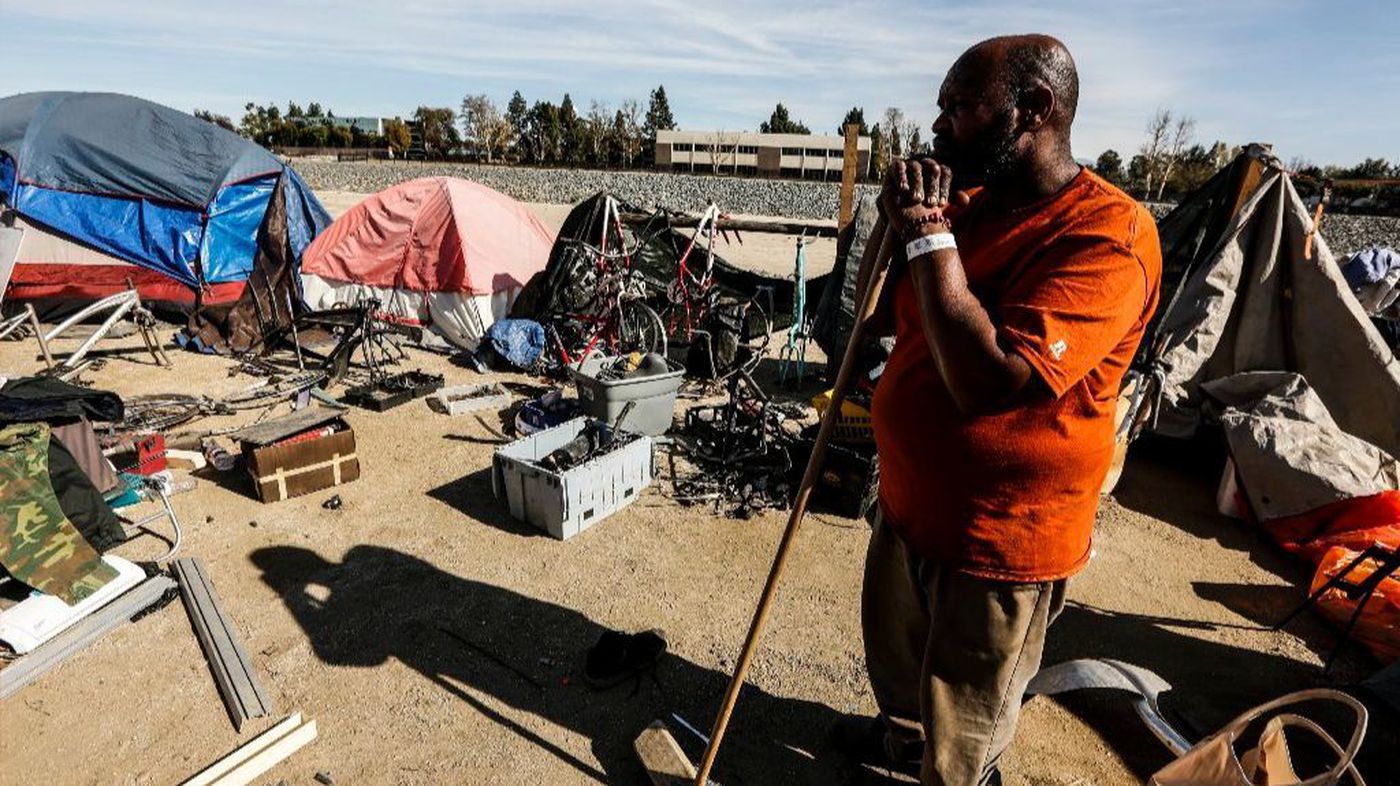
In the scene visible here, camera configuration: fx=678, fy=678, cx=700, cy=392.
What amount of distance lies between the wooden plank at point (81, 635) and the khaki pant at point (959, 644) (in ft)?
13.8

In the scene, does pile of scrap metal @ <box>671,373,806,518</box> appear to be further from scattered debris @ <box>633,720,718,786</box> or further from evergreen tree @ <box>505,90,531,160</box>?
evergreen tree @ <box>505,90,531,160</box>

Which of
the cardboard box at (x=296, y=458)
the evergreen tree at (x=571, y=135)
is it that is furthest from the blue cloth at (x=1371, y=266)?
the evergreen tree at (x=571, y=135)

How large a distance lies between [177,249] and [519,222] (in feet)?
16.3

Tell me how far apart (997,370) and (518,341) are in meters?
7.94

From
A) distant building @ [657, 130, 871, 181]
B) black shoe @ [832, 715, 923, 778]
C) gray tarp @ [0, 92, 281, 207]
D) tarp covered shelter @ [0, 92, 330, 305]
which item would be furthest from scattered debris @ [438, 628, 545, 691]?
distant building @ [657, 130, 871, 181]

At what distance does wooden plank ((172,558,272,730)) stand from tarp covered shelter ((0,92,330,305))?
7347 mm

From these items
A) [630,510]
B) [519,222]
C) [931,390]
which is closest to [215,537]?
[630,510]

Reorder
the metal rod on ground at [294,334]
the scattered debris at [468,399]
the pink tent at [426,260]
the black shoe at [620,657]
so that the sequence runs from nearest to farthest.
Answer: the black shoe at [620,657]
the scattered debris at [468,399]
the metal rod on ground at [294,334]
the pink tent at [426,260]

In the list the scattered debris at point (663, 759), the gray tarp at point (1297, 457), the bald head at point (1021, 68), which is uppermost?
the bald head at point (1021, 68)

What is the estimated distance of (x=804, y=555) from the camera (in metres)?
4.90

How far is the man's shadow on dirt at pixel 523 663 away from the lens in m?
3.21

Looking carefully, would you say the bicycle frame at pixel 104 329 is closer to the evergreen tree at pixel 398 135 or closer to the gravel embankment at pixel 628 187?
the gravel embankment at pixel 628 187

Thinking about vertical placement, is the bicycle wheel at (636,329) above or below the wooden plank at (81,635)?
above

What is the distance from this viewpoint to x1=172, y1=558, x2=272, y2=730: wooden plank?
335 centimetres
